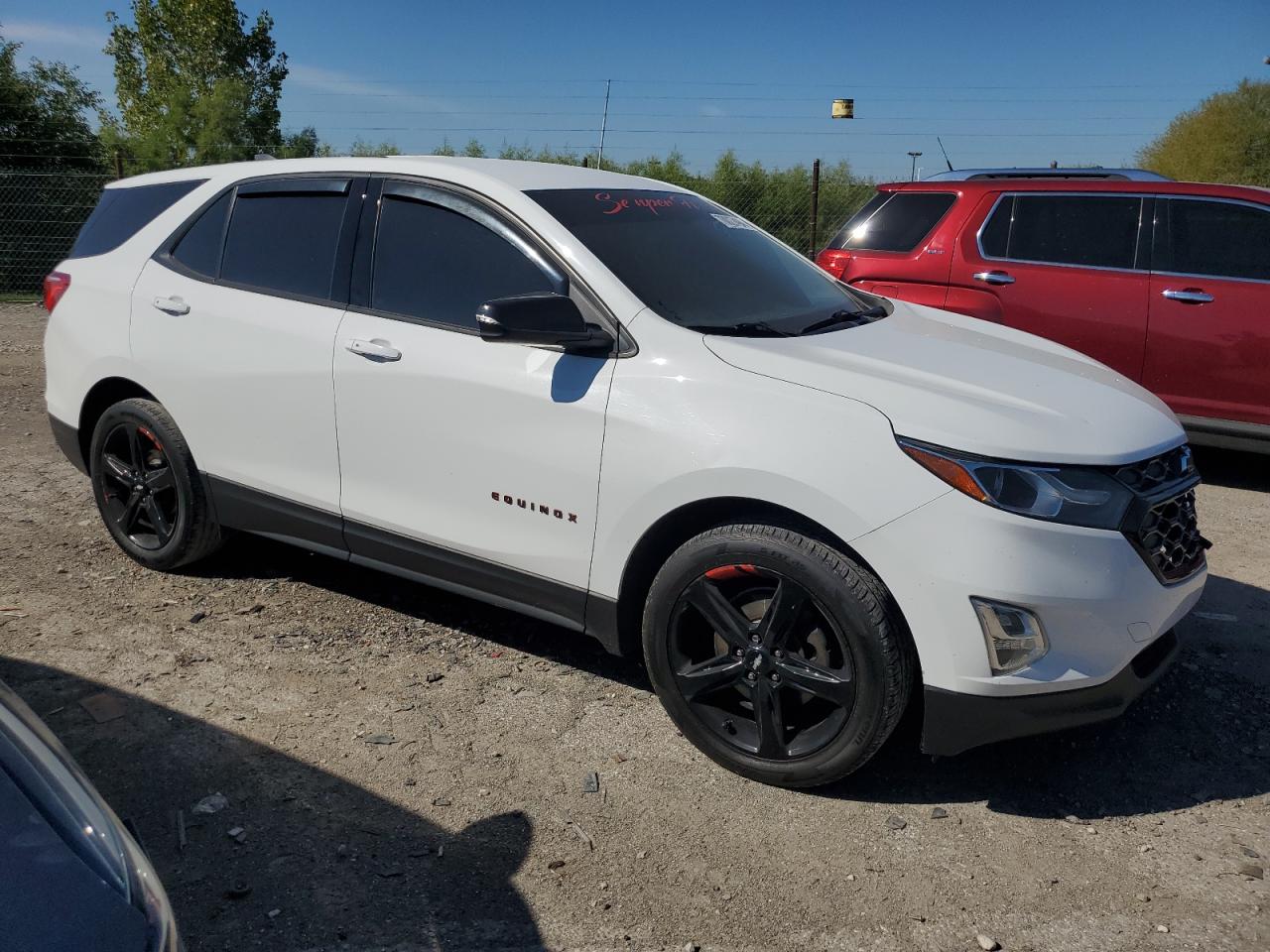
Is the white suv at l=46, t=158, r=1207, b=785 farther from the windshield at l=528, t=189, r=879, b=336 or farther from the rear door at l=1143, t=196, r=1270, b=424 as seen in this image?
the rear door at l=1143, t=196, r=1270, b=424

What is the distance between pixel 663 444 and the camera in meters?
3.17

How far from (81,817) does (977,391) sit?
246cm

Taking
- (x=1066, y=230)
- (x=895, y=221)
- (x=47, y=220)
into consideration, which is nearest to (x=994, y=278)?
(x=1066, y=230)

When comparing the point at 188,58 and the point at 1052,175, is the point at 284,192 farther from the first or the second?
the point at 188,58

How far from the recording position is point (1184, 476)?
3.26 meters

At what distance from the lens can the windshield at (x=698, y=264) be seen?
3529mm

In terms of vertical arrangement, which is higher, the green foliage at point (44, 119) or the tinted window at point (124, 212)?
the green foliage at point (44, 119)

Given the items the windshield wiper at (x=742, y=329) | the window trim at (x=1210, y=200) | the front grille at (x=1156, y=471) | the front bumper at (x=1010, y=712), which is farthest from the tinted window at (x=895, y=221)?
the front bumper at (x=1010, y=712)

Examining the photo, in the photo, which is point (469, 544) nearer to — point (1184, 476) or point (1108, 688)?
point (1108, 688)

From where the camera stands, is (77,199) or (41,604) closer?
(41,604)

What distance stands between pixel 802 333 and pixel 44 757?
2.49m

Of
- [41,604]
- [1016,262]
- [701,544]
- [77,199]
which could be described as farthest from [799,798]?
[77,199]

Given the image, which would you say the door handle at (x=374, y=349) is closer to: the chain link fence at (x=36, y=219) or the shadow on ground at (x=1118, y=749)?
the shadow on ground at (x=1118, y=749)

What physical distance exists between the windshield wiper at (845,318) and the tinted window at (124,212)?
2729mm
